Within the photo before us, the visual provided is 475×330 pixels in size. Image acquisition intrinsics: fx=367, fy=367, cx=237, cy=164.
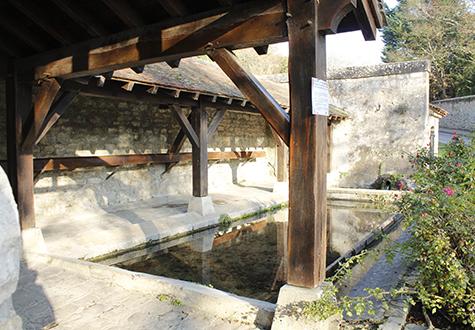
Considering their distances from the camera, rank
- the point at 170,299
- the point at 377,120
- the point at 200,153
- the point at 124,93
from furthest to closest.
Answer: the point at 377,120 < the point at 200,153 < the point at 124,93 < the point at 170,299

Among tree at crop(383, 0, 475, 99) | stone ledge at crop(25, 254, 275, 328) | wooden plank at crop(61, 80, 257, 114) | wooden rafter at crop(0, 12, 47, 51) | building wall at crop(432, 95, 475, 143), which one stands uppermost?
tree at crop(383, 0, 475, 99)

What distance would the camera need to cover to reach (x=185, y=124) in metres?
6.27

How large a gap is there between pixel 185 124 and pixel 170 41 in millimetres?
3421

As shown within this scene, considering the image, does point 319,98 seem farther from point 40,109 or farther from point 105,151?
point 105,151

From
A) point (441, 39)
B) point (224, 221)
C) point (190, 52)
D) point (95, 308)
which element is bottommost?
point (224, 221)

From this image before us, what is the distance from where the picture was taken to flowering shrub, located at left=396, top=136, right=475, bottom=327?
2.43 metres

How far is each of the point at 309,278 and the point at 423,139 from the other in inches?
408

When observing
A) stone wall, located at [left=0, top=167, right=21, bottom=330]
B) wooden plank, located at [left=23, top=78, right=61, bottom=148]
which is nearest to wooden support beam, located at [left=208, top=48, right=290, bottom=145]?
stone wall, located at [left=0, top=167, right=21, bottom=330]

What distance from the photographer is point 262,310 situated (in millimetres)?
2531

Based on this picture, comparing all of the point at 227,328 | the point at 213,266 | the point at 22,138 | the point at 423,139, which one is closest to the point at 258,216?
the point at 213,266

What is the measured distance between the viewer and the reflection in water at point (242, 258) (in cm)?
414

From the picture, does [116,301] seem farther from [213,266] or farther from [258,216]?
[258,216]

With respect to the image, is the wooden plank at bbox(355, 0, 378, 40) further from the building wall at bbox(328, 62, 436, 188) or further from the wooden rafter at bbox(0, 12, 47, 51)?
the building wall at bbox(328, 62, 436, 188)

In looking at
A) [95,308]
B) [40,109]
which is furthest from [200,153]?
[95,308]
